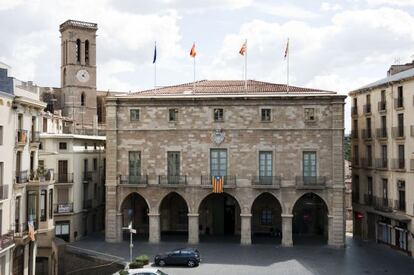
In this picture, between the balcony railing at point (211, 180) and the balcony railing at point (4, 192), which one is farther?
the balcony railing at point (211, 180)

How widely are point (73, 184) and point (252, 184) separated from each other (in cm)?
1560

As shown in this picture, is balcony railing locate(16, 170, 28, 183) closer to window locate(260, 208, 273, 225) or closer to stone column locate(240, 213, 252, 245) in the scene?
stone column locate(240, 213, 252, 245)

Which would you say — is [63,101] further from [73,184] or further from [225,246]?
[225,246]

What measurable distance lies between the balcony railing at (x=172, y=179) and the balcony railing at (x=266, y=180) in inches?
228

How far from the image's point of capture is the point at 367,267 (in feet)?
115

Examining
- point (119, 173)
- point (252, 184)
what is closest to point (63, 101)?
point (119, 173)

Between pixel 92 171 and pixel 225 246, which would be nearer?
pixel 225 246

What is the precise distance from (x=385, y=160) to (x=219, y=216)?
15.4 metres

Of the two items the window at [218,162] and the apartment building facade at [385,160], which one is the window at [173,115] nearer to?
the window at [218,162]

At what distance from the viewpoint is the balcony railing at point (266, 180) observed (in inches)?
1661

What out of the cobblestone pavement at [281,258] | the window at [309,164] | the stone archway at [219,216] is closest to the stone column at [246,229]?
the cobblestone pavement at [281,258]

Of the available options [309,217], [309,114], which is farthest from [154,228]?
[309,114]

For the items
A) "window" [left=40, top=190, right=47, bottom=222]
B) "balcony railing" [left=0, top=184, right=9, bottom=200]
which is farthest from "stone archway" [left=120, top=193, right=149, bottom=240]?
"balcony railing" [left=0, top=184, right=9, bottom=200]

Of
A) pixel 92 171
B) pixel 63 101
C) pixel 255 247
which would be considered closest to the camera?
pixel 255 247
